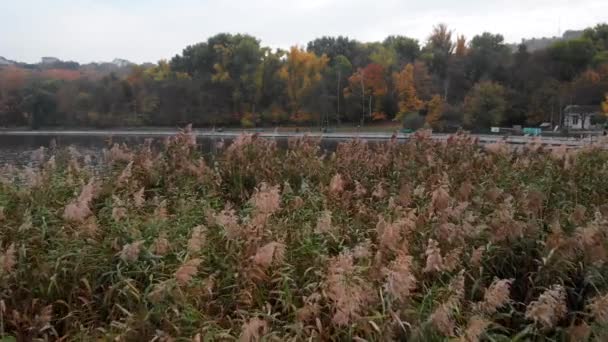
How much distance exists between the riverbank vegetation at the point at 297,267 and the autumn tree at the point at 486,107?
119ft

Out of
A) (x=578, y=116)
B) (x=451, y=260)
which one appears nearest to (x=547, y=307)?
(x=451, y=260)

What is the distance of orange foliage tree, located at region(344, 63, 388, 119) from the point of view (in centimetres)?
4819

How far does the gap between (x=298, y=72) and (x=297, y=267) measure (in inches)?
1957

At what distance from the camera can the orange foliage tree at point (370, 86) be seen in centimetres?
4819

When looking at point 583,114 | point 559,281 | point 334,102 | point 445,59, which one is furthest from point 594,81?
point 559,281

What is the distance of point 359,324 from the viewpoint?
268cm

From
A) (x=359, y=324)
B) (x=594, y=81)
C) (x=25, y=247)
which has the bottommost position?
(x=359, y=324)

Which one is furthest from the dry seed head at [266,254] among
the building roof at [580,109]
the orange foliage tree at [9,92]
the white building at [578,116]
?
the orange foliage tree at [9,92]

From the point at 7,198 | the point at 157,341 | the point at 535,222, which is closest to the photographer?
the point at 157,341

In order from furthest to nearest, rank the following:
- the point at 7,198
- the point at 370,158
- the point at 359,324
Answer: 1. the point at 370,158
2. the point at 7,198
3. the point at 359,324

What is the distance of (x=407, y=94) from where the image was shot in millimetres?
45812

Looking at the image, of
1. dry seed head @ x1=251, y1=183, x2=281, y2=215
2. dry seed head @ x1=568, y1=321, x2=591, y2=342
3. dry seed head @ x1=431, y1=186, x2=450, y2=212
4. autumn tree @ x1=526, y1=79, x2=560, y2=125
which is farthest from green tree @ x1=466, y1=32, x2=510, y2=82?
dry seed head @ x1=568, y1=321, x2=591, y2=342

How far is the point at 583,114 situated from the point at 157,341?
139 feet

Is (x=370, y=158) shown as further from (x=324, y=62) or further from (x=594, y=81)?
(x=324, y=62)
